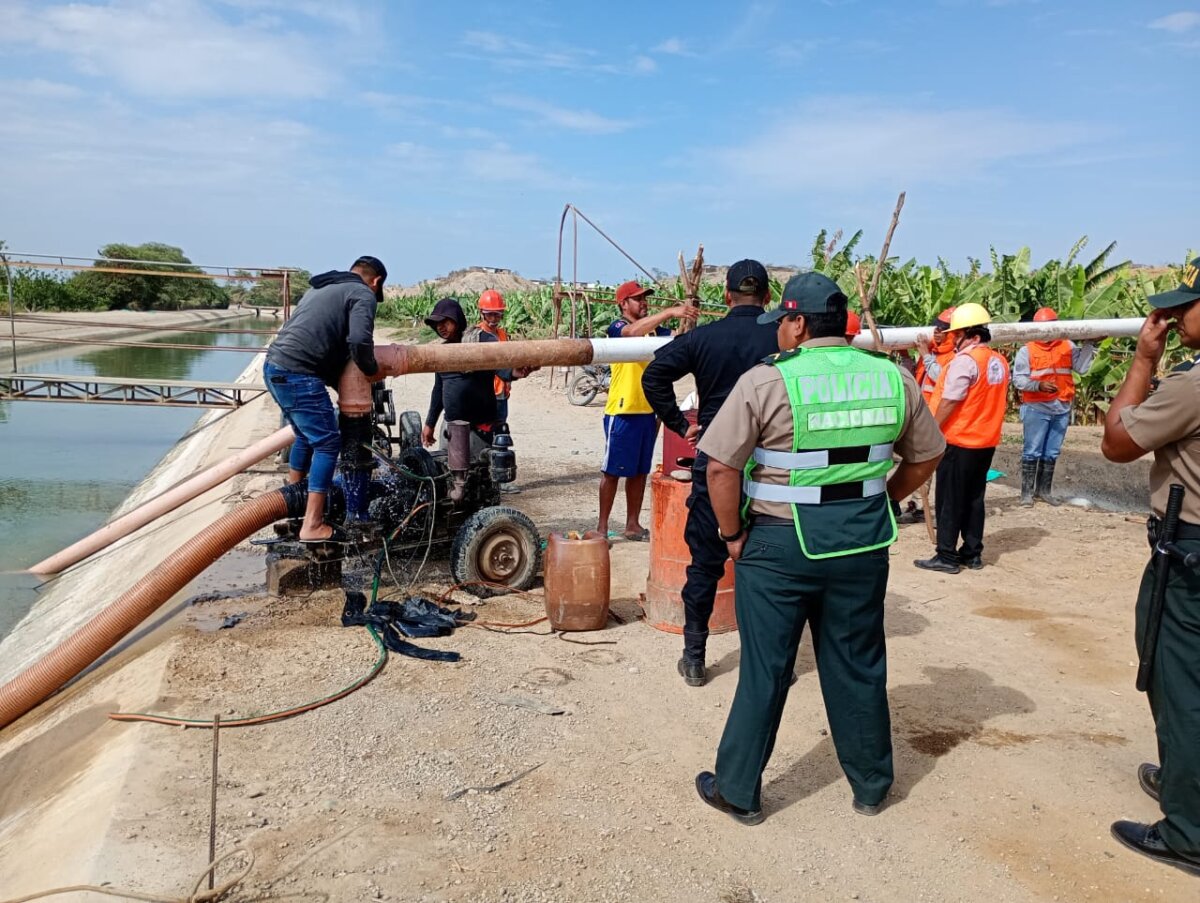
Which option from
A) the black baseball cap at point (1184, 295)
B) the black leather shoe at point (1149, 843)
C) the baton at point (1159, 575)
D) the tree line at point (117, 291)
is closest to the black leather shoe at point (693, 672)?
the black leather shoe at point (1149, 843)

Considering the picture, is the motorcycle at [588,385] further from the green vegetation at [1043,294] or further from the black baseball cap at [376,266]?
the black baseball cap at [376,266]

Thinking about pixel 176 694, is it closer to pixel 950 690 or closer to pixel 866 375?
pixel 866 375

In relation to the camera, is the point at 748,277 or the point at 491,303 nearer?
the point at 748,277

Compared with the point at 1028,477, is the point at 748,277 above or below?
above

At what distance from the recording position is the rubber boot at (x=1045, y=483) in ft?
32.7

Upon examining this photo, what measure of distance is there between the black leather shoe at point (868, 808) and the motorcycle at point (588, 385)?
Answer: 1561 centimetres

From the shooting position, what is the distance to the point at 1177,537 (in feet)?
10.6

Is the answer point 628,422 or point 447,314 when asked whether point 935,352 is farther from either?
point 447,314

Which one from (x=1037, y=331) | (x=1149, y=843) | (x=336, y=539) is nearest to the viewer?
(x=1149, y=843)

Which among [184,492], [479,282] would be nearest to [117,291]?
Answer: [479,282]

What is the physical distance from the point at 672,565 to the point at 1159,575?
2.84 meters

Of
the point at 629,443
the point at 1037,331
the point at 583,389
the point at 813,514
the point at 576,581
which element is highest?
the point at 1037,331

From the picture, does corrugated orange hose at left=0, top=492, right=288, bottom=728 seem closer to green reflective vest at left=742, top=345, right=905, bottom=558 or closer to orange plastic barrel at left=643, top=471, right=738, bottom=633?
orange plastic barrel at left=643, top=471, right=738, bottom=633

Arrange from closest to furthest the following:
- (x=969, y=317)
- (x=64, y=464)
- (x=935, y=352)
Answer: (x=969, y=317) → (x=935, y=352) → (x=64, y=464)
